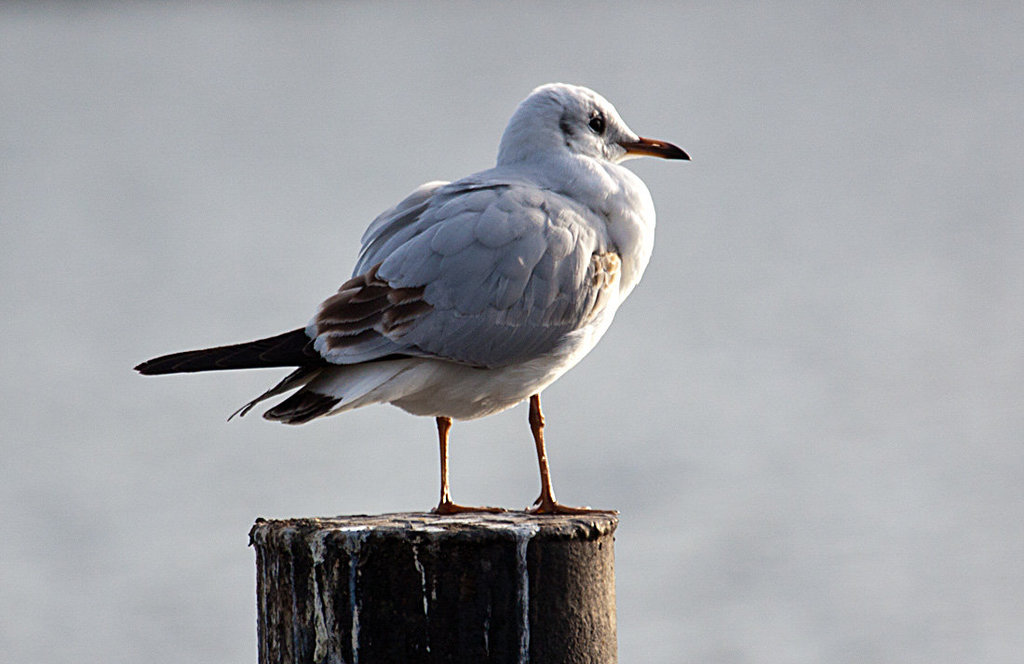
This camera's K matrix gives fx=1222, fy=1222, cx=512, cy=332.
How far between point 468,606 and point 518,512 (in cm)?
81

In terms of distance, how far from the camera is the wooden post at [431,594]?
2.66 metres

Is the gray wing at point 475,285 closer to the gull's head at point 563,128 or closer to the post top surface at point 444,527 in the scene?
the gull's head at point 563,128

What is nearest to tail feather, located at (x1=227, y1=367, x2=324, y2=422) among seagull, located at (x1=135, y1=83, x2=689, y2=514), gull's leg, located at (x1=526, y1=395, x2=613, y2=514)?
seagull, located at (x1=135, y1=83, x2=689, y2=514)

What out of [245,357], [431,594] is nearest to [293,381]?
[245,357]

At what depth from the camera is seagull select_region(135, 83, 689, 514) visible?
3.45 meters

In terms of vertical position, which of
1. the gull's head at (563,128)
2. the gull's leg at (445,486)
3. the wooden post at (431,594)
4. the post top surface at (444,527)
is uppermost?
the gull's head at (563,128)

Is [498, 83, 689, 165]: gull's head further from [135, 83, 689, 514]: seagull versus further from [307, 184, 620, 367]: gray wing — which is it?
[307, 184, 620, 367]: gray wing

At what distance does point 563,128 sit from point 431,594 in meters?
2.17

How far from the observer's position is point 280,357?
334cm

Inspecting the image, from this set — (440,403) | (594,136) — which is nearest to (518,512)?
(440,403)

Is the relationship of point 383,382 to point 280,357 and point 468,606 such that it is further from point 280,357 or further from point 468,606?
point 468,606

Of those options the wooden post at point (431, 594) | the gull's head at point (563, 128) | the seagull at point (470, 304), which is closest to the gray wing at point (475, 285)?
the seagull at point (470, 304)

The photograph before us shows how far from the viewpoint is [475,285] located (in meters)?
3.69

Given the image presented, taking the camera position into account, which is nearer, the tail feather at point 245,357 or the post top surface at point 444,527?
the post top surface at point 444,527
